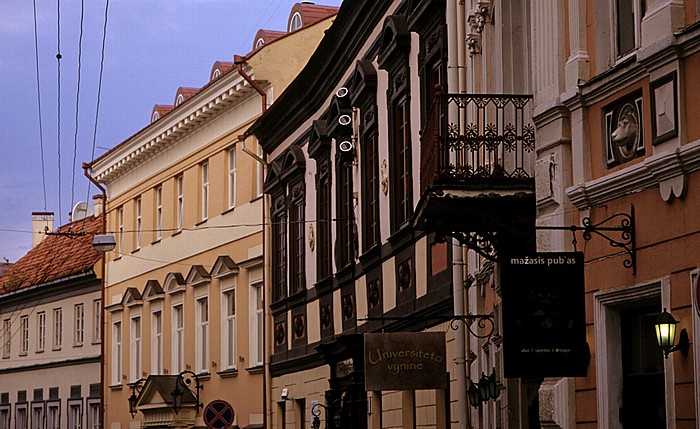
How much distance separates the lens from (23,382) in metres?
56.5

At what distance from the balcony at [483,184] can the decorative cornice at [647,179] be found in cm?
170

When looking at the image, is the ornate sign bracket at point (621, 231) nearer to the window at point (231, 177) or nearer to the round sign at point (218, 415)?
the round sign at point (218, 415)

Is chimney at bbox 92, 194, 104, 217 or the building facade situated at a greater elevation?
chimney at bbox 92, 194, 104, 217

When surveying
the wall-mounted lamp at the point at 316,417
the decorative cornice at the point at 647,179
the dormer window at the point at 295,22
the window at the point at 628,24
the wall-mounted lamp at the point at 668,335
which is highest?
the dormer window at the point at 295,22

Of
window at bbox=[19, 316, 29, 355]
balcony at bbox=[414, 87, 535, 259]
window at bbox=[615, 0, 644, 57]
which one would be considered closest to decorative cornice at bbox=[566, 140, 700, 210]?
window at bbox=[615, 0, 644, 57]

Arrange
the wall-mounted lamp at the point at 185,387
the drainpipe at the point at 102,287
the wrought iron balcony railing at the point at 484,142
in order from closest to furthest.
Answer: the wrought iron balcony railing at the point at 484,142 < the wall-mounted lamp at the point at 185,387 < the drainpipe at the point at 102,287

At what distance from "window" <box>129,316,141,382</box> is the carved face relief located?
33915mm

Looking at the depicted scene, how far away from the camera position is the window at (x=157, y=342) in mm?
42812

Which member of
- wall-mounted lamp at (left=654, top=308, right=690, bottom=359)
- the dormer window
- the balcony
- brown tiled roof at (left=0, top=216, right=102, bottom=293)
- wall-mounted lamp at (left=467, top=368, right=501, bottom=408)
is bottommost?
wall-mounted lamp at (left=467, top=368, right=501, bottom=408)

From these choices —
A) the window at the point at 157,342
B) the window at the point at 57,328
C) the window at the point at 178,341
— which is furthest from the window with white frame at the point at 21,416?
the window at the point at 178,341

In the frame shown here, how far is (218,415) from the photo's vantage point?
26531mm

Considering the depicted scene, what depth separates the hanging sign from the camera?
18391 mm

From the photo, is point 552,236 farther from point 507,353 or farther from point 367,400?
point 367,400

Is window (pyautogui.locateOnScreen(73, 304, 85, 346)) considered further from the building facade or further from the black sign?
the black sign
